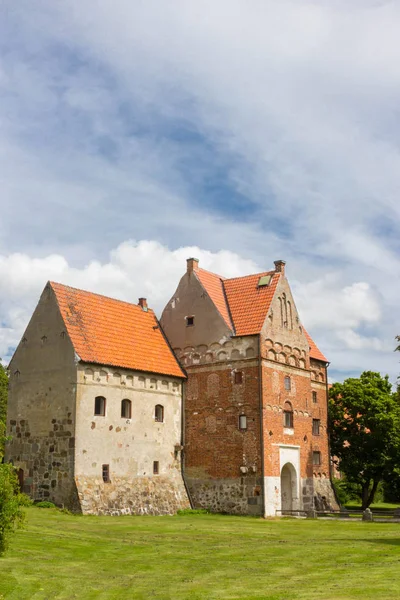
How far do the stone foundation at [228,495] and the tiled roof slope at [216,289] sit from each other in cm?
948

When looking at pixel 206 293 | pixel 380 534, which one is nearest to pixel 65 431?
pixel 206 293

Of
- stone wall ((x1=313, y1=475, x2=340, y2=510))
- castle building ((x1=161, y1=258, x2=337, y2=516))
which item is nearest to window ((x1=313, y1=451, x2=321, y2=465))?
castle building ((x1=161, y1=258, x2=337, y2=516))

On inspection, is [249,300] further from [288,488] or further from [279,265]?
[288,488]

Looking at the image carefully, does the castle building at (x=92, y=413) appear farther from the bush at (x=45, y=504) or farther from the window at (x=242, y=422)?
the window at (x=242, y=422)

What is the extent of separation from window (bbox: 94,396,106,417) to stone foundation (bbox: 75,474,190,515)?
138 inches

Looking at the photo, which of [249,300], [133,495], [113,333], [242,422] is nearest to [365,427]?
[242,422]

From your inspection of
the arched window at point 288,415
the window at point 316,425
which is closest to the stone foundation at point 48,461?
the arched window at point 288,415

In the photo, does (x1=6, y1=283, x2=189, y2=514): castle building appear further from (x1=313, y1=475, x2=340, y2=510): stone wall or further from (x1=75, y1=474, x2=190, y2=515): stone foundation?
(x1=313, y1=475, x2=340, y2=510): stone wall

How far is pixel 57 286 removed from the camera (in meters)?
39.9

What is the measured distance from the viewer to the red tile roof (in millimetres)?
43000

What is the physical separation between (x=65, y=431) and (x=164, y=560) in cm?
1521

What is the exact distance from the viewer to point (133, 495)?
37.9 meters

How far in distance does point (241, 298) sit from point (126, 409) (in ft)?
36.3

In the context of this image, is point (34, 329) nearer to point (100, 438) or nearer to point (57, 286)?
point (57, 286)
